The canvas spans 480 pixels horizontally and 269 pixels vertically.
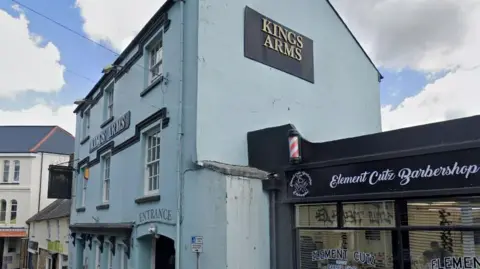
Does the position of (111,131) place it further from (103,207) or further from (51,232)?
(51,232)

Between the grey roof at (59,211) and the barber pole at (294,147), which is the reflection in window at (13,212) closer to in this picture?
the grey roof at (59,211)

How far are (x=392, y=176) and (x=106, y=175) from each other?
10.5m

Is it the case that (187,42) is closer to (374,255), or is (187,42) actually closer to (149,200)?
(149,200)

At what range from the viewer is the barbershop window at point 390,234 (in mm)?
6016

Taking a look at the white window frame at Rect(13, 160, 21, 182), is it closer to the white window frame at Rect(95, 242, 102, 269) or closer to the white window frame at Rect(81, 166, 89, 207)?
the white window frame at Rect(81, 166, 89, 207)

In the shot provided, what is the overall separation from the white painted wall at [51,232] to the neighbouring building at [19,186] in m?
4.70

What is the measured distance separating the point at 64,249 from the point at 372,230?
1824cm

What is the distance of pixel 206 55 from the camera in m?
8.98

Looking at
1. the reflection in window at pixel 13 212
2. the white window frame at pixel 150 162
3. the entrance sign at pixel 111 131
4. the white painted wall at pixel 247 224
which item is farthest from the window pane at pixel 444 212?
the reflection in window at pixel 13 212

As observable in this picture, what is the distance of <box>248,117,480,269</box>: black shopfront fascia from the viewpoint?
603 centimetres

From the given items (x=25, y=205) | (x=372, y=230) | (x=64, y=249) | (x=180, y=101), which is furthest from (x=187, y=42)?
(x=25, y=205)

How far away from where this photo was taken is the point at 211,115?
8797mm

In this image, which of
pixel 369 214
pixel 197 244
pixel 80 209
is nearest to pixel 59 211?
pixel 80 209

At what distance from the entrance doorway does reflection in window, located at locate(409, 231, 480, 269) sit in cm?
620
